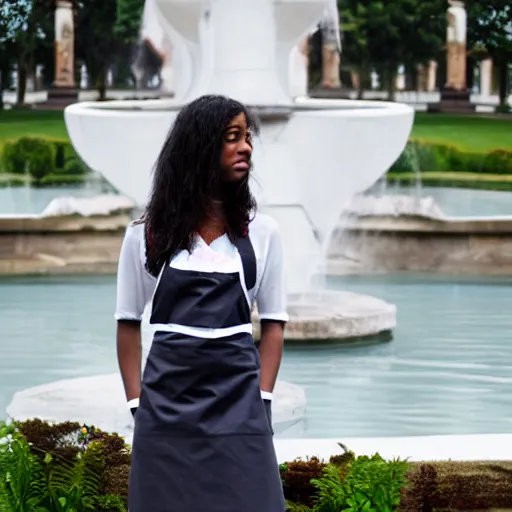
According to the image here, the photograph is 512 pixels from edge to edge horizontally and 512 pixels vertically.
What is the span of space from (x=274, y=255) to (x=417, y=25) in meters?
20.0

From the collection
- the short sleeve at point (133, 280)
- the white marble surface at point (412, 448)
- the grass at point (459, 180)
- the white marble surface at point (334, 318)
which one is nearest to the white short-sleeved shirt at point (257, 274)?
the short sleeve at point (133, 280)

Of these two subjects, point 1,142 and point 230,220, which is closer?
point 230,220

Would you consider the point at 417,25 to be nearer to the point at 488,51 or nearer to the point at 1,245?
the point at 488,51

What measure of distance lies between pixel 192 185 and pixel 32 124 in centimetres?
1686

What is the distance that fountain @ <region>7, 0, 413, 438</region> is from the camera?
6.88 metres

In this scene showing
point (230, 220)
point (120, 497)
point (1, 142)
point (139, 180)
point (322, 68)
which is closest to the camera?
point (230, 220)

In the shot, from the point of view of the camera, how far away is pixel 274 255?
2.78 m

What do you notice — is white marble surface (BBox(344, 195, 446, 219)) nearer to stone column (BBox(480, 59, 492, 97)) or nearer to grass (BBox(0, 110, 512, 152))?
grass (BBox(0, 110, 512, 152))

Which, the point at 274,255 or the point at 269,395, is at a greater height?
the point at 274,255

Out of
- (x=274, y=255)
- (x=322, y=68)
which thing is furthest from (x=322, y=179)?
(x=322, y=68)

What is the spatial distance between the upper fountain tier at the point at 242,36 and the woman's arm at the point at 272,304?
4.34m

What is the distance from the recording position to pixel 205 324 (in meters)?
2.68

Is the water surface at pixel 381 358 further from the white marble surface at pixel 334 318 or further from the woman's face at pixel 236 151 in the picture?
the woman's face at pixel 236 151

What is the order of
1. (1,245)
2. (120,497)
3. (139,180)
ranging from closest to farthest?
(120,497), (139,180), (1,245)
